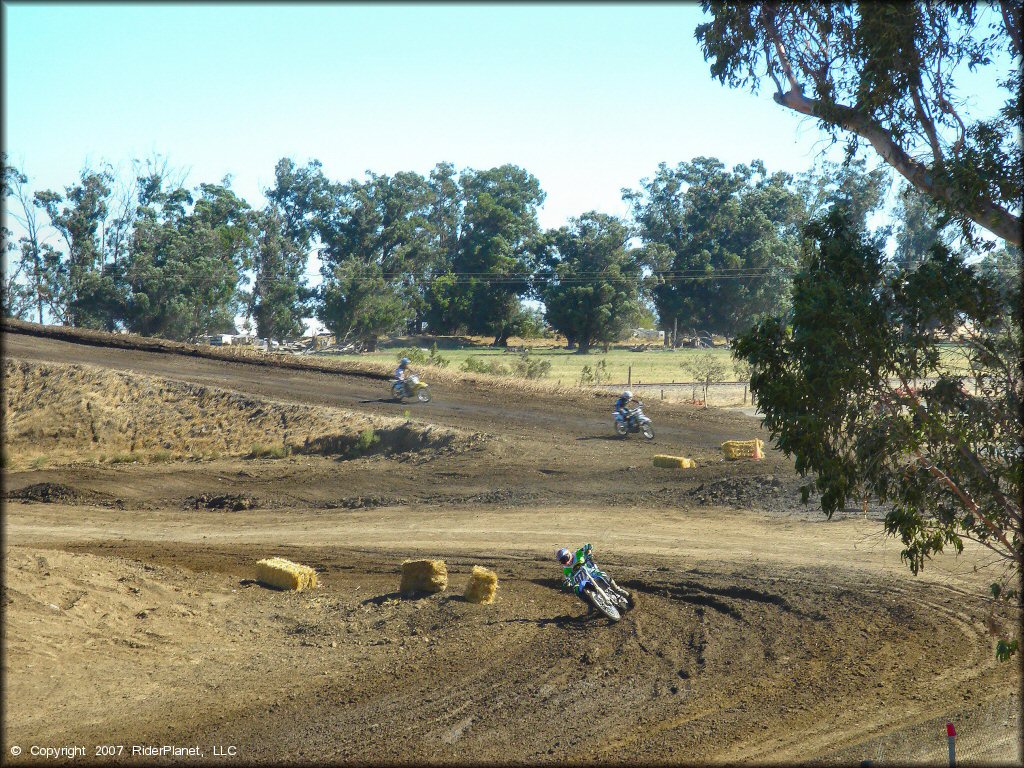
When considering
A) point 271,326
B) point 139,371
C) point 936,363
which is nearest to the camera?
point 936,363

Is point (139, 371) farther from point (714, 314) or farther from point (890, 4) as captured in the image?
point (714, 314)

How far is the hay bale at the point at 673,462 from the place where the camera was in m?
26.0

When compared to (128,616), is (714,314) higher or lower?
higher

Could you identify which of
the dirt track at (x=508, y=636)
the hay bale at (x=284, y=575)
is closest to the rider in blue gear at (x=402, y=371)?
the dirt track at (x=508, y=636)

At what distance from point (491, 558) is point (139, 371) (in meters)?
25.7

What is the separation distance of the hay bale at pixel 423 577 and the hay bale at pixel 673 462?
11.8 metres

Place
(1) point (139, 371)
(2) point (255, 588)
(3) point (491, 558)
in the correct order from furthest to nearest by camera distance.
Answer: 1. (1) point (139, 371)
2. (3) point (491, 558)
3. (2) point (255, 588)

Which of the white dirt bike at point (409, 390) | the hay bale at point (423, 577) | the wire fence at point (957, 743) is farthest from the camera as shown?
the white dirt bike at point (409, 390)

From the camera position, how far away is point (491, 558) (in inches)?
723

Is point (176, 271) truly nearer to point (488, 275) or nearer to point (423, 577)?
point (488, 275)

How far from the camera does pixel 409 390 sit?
35469 millimetres

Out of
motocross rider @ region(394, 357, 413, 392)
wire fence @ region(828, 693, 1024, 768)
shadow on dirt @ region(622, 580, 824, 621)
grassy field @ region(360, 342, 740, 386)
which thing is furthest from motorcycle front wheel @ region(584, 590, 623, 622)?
grassy field @ region(360, 342, 740, 386)

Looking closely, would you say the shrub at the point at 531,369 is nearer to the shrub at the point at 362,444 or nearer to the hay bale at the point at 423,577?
the shrub at the point at 362,444

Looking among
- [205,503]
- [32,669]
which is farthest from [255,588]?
[205,503]
